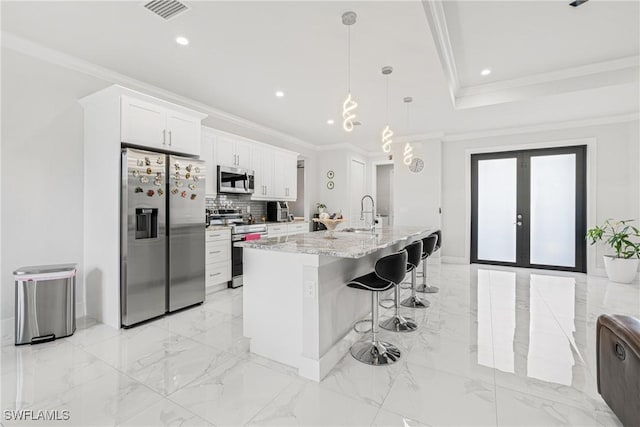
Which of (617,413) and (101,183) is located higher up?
(101,183)

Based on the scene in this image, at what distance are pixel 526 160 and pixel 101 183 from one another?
275 inches

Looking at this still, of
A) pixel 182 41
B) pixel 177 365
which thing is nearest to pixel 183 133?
pixel 182 41

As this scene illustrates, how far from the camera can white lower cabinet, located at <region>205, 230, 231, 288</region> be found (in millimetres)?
3957

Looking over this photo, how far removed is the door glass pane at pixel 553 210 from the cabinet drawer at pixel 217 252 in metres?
5.75

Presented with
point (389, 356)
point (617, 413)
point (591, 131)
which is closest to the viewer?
point (617, 413)

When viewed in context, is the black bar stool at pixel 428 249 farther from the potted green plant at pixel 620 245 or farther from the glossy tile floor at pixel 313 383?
the potted green plant at pixel 620 245

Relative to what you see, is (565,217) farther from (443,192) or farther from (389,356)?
(389,356)

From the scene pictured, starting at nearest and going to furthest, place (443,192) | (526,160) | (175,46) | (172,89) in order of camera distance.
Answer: (175,46) < (172,89) < (526,160) < (443,192)

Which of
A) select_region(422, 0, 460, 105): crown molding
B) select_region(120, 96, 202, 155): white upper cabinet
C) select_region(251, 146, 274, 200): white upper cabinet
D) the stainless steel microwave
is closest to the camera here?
select_region(422, 0, 460, 105): crown molding

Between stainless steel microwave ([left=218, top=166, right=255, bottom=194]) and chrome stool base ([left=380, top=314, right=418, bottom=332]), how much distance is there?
119 inches

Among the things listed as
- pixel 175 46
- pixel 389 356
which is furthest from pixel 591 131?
pixel 175 46

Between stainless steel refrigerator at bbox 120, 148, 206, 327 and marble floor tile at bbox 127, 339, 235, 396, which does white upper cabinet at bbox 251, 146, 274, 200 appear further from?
marble floor tile at bbox 127, 339, 235, 396

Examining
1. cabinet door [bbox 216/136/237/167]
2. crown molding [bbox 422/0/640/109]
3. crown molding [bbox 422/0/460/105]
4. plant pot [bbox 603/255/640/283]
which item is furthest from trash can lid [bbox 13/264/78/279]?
plant pot [bbox 603/255/640/283]

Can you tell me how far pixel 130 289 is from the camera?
298cm
